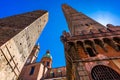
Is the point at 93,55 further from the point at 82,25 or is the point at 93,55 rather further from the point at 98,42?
the point at 82,25

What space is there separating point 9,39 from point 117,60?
23.8ft

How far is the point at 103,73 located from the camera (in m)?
5.77

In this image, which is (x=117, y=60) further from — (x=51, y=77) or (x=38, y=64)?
(x=38, y=64)

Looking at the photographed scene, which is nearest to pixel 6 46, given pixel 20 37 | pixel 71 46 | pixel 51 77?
pixel 20 37

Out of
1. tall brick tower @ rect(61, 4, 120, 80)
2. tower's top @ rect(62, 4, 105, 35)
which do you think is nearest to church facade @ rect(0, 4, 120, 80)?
tall brick tower @ rect(61, 4, 120, 80)

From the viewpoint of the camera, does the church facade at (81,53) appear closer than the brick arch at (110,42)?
Yes

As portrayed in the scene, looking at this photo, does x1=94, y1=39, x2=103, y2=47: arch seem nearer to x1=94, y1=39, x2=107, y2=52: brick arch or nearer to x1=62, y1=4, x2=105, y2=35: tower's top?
x1=94, y1=39, x2=107, y2=52: brick arch

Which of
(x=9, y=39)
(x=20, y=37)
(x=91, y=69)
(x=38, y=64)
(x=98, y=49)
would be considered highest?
(x=38, y=64)

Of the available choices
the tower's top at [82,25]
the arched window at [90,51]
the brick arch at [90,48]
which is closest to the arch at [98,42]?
the brick arch at [90,48]

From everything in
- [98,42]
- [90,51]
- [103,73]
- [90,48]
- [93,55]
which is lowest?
[103,73]

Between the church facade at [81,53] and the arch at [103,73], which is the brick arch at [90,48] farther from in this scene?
the arch at [103,73]

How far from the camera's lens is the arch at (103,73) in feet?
18.1

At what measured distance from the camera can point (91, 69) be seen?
5809 millimetres

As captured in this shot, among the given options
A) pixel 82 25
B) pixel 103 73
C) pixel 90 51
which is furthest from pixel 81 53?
pixel 82 25
